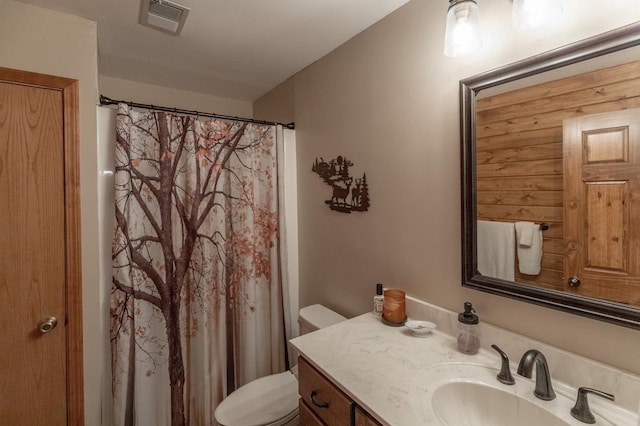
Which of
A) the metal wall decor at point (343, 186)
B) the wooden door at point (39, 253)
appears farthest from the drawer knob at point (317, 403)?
the wooden door at point (39, 253)

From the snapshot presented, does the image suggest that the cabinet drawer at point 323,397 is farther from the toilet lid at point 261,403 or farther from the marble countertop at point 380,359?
Result: the toilet lid at point 261,403

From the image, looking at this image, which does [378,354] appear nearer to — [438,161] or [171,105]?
[438,161]

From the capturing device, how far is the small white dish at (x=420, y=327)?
121 cm

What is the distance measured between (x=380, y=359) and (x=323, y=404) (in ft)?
0.83

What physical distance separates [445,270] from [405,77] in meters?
0.92

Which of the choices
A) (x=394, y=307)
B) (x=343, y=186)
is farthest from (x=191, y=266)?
(x=394, y=307)

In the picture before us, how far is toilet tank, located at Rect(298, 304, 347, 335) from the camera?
5.57 ft

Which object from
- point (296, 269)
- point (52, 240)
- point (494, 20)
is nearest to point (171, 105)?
point (52, 240)

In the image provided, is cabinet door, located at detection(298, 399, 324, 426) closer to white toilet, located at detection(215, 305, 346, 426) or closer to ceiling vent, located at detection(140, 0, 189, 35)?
white toilet, located at detection(215, 305, 346, 426)

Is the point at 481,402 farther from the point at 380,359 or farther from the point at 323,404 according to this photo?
the point at 323,404

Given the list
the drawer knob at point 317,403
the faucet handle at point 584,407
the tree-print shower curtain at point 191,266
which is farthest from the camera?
the tree-print shower curtain at point 191,266

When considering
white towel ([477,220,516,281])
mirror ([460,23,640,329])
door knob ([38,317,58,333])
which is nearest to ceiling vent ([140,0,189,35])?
mirror ([460,23,640,329])

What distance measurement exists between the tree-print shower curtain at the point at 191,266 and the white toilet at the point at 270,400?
321 mm

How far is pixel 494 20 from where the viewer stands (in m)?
1.06
